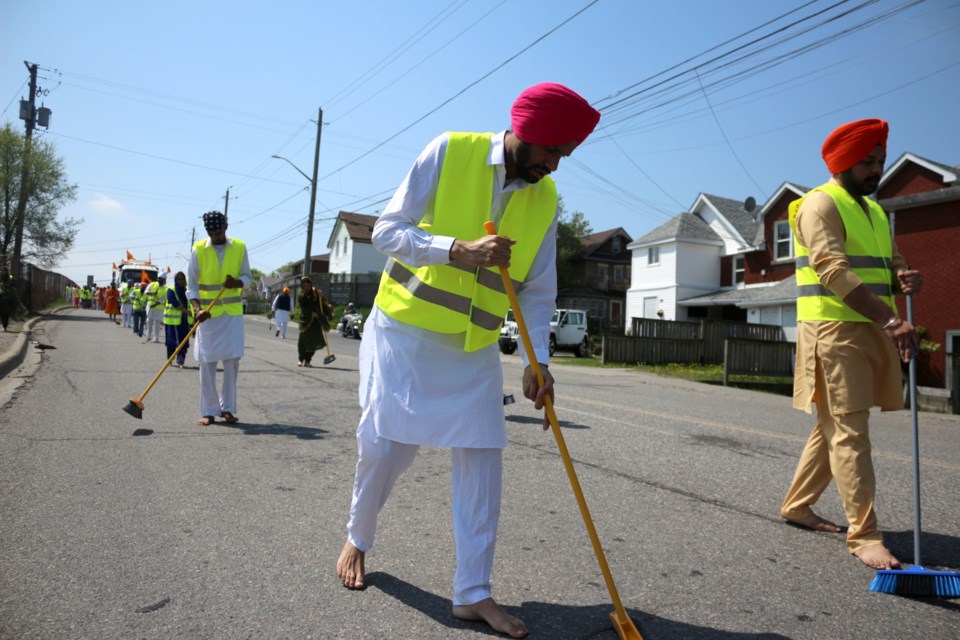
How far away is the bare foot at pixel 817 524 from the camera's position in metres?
3.79

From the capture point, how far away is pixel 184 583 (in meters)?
2.80

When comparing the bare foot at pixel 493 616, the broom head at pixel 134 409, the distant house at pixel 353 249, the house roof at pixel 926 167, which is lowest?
the bare foot at pixel 493 616

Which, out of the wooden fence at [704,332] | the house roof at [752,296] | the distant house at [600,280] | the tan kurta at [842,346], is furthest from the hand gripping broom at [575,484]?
the distant house at [600,280]

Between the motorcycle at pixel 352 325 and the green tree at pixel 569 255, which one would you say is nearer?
the motorcycle at pixel 352 325

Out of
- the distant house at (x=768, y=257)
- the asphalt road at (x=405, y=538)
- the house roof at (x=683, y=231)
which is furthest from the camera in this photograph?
the house roof at (x=683, y=231)

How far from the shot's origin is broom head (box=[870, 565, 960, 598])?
9.45 feet

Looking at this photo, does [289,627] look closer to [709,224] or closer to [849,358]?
[849,358]

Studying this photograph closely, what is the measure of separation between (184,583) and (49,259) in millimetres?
39333

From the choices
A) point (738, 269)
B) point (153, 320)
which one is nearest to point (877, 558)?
point (153, 320)

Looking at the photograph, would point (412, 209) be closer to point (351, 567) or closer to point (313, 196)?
point (351, 567)

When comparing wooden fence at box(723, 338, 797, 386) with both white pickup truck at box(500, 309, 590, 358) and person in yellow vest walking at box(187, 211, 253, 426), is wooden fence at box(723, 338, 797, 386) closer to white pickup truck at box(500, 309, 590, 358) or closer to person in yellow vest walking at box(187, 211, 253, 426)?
white pickup truck at box(500, 309, 590, 358)

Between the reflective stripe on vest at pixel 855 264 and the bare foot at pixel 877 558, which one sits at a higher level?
the reflective stripe on vest at pixel 855 264

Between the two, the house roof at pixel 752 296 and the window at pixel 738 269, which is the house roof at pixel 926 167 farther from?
the window at pixel 738 269

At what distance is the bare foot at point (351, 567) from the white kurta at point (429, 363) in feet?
1.85
